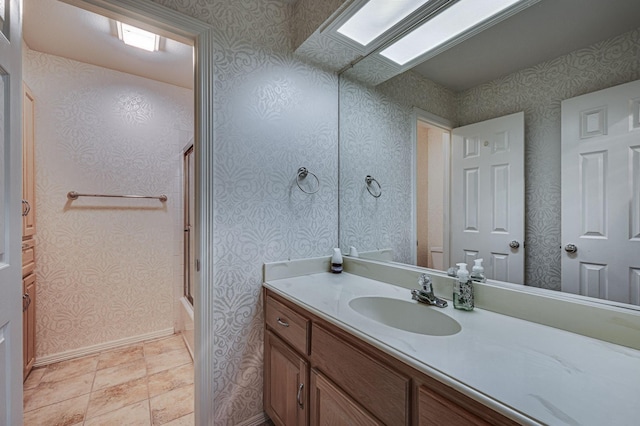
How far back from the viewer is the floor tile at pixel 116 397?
5.30 feet

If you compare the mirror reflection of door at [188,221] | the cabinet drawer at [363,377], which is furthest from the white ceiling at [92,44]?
the cabinet drawer at [363,377]

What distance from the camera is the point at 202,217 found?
1302 mm

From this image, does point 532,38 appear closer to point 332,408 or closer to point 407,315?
point 407,315

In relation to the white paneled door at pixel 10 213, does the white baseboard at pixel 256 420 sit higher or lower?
lower

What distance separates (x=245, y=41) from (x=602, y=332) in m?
1.85

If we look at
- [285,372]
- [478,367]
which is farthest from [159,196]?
[478,367]

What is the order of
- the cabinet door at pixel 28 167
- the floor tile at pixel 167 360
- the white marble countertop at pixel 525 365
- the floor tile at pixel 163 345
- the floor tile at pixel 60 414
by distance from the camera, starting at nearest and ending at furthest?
the white marble countertop at pixel 525 365 < the floor tile at pixel 60 414 < the cabinet door at pixel 28 167 < the floor tile at pixel 167 360 < the floor tile at pixel 163 345

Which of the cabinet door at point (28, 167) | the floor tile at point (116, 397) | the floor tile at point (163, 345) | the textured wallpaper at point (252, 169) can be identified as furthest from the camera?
the floor tile at point (163, 345)

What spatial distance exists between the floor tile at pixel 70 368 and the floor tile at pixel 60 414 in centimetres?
35

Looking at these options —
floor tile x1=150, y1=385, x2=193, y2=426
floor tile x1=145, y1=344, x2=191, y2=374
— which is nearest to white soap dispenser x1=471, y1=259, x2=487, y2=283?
floor tile x1=150, y1=385, x2=193, y2=426

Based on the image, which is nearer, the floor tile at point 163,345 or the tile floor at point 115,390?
the tile floor at point 115,390

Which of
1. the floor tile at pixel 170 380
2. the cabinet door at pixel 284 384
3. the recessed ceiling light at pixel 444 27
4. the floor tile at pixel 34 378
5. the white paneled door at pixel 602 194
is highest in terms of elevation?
the recessed ceiling light at pixel 444 27

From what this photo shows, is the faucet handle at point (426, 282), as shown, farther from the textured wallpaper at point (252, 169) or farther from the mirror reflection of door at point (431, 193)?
the textured wallpaper at point (252, 169)

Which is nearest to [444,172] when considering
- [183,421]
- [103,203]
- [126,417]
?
[183,421]
